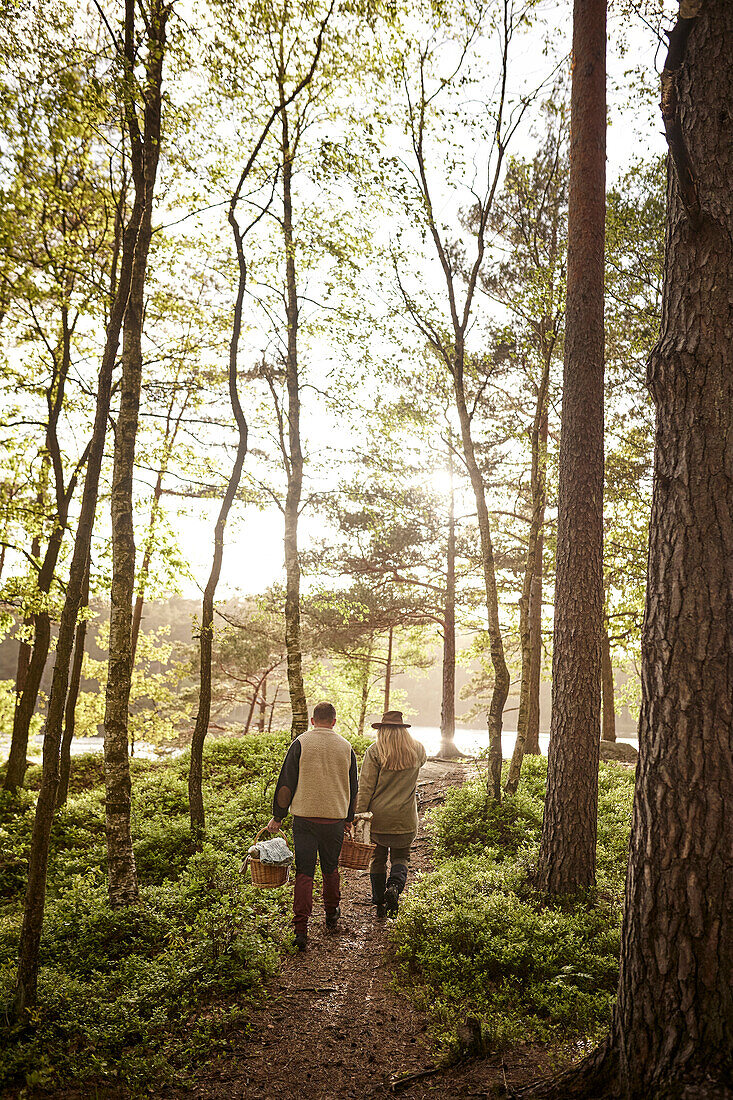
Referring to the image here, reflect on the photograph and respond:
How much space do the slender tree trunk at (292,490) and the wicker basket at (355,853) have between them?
Result: 4189 mm

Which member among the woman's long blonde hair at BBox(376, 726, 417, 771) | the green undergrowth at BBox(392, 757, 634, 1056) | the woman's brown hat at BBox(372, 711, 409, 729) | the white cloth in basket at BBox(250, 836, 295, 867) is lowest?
the green undergrowth at BBox(392, 757, 634, 1056)

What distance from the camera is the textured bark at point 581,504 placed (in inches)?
238

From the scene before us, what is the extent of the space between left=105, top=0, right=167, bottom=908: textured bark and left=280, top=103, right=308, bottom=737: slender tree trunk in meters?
3.22

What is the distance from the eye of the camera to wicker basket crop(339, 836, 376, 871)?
5.92 meters

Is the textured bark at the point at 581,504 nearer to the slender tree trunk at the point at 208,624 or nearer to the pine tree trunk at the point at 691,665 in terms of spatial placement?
the pine tree trunk at the point at 691,665

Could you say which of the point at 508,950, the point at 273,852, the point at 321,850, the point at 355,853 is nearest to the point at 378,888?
the point at 355,853

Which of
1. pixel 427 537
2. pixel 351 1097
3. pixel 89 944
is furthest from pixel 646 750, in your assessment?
pixel 427 537

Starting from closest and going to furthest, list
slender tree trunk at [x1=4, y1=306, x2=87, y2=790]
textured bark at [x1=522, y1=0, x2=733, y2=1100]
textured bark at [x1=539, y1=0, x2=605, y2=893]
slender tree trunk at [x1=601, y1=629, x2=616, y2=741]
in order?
textured bark at [x1=522, y1=0, x2=733, y2=1100] → textured bark at [x1=539, y1=0, x2=605, y2=893] → slender tree trunk at [x1=4, y1=306, x2=87, y2=790] → slender tree trunk at [x1=601, y1=629, x2=616, y2=741]

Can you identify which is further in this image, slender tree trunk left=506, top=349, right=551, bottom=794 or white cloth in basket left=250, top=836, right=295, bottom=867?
slender tree trunk left=506, top=349, right=551, bottom=794

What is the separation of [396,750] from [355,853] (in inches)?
43.4

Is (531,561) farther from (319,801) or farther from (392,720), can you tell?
(319,801)

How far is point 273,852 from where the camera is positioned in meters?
5.49

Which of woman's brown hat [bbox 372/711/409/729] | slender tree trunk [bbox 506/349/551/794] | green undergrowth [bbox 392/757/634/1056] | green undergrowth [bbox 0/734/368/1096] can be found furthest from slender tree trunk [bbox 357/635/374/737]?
woman's brown hat [bbox 372/711/409/729]

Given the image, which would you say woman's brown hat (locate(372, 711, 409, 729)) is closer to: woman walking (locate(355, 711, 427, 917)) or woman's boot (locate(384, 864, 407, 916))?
woman walking (locate(355, 711, 427, 917))
